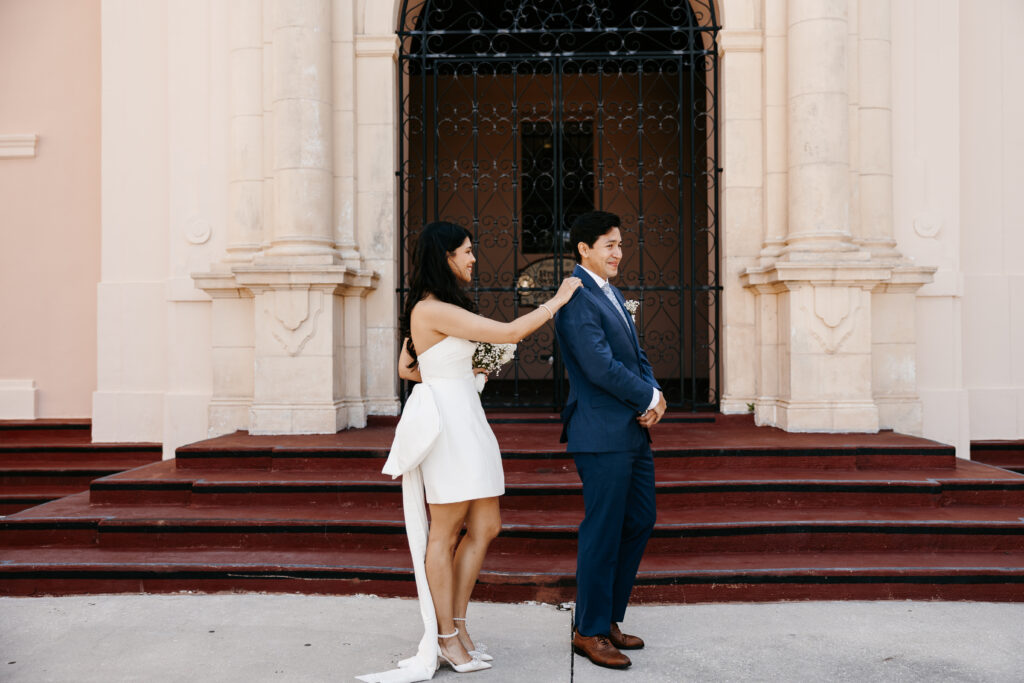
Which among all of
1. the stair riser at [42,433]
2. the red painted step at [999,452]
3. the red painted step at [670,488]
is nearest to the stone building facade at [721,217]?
the red painted step at [999,452]

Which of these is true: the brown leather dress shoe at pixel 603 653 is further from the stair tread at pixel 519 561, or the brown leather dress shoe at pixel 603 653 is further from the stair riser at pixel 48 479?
the stair riser at pixel 48 479

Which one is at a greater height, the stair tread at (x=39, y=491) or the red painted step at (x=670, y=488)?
the red painted step at (x=670, y=488)

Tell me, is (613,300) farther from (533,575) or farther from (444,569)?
(533,575)

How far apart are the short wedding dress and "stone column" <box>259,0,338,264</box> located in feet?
13.5

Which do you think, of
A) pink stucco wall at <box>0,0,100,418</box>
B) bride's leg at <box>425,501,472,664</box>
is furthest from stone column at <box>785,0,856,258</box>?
pink stucco wall at <box>0,0,100,418</box>

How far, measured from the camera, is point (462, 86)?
1462 centimetres

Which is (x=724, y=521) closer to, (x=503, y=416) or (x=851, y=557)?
(x=851, y=557)

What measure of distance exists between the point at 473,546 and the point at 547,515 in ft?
5.88

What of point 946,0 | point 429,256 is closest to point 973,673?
point 429,256

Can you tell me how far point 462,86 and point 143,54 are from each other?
6927 mm

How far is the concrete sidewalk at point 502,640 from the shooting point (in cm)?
378

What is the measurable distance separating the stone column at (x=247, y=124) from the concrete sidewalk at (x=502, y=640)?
13.1 feet

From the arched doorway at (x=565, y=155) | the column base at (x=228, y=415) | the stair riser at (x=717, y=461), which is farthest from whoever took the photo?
the arched doorway at (x=565, y=155)

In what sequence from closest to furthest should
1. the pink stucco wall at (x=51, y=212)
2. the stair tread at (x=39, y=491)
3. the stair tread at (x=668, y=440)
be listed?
the stair tread at (x=668, y=440)
the stair tread at (x=39, y=491)
the pink stucco wall at (x=51, y=212)
